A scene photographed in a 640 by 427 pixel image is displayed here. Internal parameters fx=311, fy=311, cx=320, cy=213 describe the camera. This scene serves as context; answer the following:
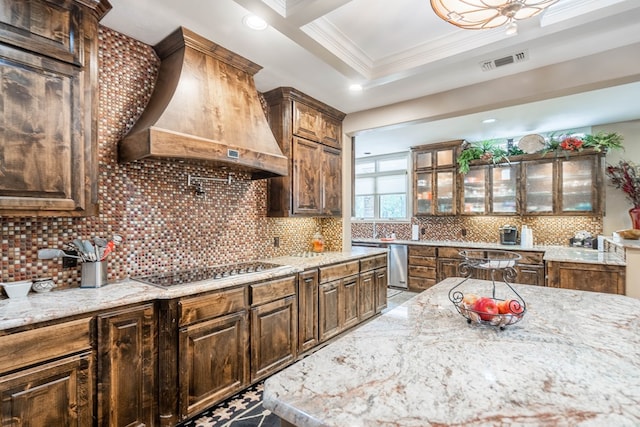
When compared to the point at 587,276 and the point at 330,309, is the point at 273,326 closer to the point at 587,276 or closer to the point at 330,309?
the point at 330,309

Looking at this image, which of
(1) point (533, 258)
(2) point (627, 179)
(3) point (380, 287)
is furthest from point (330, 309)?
(2) point (627, 179)

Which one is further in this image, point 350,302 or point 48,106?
point 350,302

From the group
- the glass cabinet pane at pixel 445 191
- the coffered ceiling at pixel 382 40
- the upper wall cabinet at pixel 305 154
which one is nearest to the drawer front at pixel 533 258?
the glass cabinet pane at pixel 445 191

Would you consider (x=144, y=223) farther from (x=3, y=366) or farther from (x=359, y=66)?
(x=359, y=66)

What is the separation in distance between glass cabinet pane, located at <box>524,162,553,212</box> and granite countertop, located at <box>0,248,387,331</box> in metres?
4.50

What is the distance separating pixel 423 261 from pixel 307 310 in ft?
10.2

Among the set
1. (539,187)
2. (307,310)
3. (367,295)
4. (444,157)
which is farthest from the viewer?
(444,157)

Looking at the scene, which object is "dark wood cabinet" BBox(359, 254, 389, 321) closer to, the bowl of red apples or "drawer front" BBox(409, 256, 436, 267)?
"drawer front" BBox(409, 256, 436, 267)

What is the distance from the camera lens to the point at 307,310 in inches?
118

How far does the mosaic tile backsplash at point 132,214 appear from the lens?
6.37 ft

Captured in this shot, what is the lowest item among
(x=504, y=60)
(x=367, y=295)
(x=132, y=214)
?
(x=367, y=295)

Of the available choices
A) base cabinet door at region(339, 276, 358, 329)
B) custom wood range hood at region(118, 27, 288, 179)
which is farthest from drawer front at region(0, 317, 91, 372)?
base cabinet door at region(339, 276, 358, 329)

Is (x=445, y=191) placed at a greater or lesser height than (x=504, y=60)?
lesser

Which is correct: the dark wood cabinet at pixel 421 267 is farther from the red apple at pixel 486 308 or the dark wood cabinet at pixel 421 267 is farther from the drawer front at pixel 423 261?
the red apple at pixel 486 308
